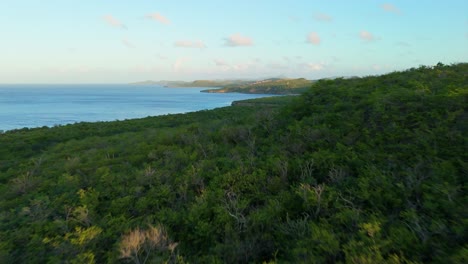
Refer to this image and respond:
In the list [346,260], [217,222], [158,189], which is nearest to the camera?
[346,260]

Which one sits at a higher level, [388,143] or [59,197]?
[388,143]

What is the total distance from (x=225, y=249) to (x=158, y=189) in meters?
4.08

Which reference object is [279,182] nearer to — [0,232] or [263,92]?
[0,232]

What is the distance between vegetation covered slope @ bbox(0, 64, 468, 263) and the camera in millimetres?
6109

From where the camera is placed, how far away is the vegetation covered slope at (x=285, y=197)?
611 cm

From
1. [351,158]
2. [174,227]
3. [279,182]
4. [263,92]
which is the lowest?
[263,92]

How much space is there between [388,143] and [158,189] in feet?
24.7

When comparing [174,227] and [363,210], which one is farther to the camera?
[174,227]

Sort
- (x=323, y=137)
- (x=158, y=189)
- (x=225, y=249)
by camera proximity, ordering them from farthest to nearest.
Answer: (x=323, y=137), (x=158, y=189), (x=225, y=249)

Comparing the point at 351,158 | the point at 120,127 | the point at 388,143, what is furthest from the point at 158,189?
the point at 120,127

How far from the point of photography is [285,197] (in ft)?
27.2

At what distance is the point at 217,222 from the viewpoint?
7.83 metres

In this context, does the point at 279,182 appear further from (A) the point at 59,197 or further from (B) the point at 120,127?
(B) the point at 120,127

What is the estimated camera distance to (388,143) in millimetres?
9477
